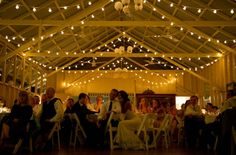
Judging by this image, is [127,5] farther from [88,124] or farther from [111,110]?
[88,124]

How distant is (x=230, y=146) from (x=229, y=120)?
396 mm

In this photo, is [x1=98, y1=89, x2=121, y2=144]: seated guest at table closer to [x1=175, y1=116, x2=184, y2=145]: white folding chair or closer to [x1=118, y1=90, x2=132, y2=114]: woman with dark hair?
[x1=118, y1=90, x2=132, y2=114]: woman with dark hair

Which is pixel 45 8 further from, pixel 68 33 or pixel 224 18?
pixel 224 18

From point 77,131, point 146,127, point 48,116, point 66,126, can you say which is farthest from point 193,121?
point 48,116

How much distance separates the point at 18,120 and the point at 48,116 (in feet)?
→ 2.12

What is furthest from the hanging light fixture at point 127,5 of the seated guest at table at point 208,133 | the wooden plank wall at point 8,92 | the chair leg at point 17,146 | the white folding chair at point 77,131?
the wooden plank wall at point 8,92

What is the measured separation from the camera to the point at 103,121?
6012mm

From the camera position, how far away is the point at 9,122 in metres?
4.86

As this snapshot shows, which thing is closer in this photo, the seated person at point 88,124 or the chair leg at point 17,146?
the chair leg at point 17,146

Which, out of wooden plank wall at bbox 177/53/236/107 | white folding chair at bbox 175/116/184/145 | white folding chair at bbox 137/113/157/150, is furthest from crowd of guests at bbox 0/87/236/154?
wooden plank wall at bbox 177/53/236/107

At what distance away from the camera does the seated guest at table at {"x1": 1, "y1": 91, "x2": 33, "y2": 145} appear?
4.77 m

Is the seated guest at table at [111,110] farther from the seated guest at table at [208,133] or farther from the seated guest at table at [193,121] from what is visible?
the seated guest at table at [193,121]

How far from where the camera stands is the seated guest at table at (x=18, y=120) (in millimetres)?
4770

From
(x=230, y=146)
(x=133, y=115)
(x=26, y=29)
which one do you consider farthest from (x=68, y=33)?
(x=230, y=146)
